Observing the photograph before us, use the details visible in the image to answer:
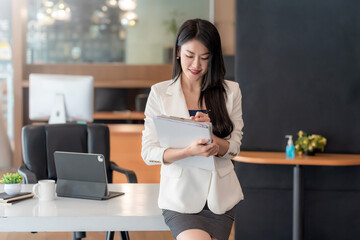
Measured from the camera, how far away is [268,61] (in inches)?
167

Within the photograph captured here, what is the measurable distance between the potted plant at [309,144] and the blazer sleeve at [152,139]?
1839 mm

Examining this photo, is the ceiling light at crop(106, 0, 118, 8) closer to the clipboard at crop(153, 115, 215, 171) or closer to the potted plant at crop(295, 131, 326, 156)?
the potted plant at crop(295, 131, 326, 156)

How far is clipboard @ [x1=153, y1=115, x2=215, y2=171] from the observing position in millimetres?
2080

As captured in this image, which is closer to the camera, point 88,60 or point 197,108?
point 197,108

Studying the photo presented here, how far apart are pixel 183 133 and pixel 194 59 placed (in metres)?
0.37

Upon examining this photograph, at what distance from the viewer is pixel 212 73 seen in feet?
7.89

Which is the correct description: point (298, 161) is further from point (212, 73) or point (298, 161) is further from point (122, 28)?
point (122, 28)

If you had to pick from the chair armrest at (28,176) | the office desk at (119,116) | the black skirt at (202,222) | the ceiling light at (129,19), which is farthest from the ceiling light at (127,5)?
the black skirt at (202,222)

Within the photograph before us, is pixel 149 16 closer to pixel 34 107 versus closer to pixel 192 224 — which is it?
pixel 34 107

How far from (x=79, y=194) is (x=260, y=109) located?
83.2 inches

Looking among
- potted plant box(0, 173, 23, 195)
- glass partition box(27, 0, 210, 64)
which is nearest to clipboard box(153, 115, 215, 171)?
potted plant box(0, 173, 23, 195)

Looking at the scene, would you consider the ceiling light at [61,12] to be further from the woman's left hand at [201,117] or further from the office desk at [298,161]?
the woman's left hand at [201,117]

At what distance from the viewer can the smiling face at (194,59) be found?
7.62ft

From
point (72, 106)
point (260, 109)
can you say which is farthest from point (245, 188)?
point (72, 106)
